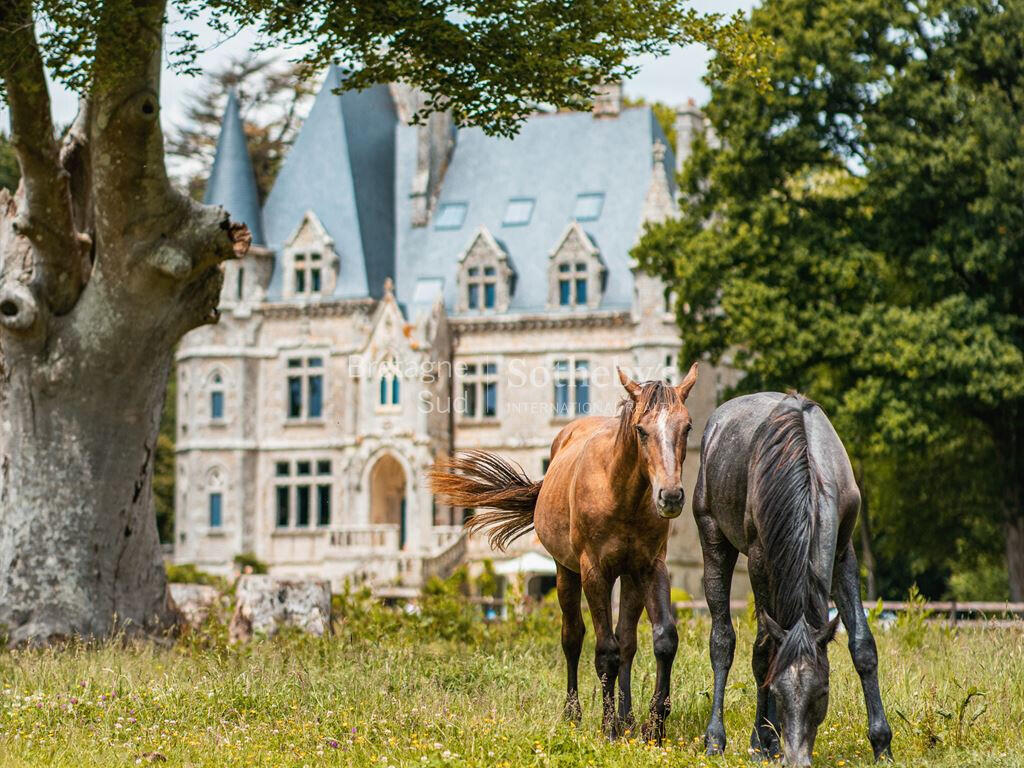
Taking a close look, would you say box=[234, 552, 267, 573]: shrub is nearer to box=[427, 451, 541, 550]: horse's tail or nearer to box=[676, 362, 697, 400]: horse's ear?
box=[427, 451, 541, 550]: horse's tail

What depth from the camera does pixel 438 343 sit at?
43812 mm

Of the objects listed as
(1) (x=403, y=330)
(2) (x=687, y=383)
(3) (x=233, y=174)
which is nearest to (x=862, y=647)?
(2) (x=687, y=383)

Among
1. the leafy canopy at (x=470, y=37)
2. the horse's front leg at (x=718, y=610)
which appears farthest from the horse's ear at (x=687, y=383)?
the leafy canopy at (x=470, y=37)

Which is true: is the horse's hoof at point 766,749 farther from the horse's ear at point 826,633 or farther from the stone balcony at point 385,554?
the stone balcony at point 385,554

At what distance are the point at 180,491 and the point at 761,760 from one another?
3951 cm

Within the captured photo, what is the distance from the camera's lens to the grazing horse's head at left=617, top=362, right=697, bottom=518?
7.86 meters

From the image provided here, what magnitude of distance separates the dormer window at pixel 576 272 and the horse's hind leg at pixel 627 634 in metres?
34.6

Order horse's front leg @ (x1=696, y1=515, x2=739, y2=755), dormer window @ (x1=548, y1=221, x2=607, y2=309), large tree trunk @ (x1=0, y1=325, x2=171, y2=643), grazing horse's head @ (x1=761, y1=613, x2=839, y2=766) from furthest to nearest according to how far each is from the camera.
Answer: dormer window @ (x1=548, y1=221, x2=607, y2=309)
large tree trunk @ (x1=0, y1=325, x2=171, y2=643)
horse's front leg @ (x1=696, y1=515, x2=739, y2=755)
grazing horse's head @ (x1=761, y1=613, x2=839, y2=766)


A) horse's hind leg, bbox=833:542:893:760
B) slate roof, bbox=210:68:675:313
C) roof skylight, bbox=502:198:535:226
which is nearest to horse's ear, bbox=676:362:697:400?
horse's hind leg, bbox=833:542:893:760

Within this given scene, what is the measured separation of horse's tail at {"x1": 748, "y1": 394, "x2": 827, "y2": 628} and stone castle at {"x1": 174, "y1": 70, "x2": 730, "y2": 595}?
34006 mm

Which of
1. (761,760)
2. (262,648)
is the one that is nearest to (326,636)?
(262,648)

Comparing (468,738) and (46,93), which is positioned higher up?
(46,93)

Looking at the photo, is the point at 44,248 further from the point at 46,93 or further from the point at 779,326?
the point at 779,326

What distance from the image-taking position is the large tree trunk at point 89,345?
14.2 metres
